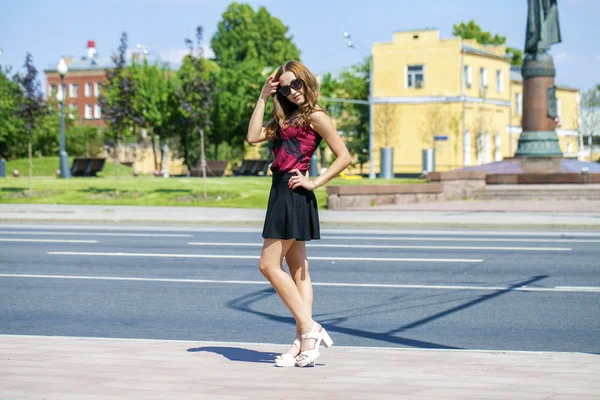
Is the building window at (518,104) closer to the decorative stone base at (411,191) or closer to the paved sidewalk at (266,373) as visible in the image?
the decorative stone base at (411,191)

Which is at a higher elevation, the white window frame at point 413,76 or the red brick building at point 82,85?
the red brick building at point 82,85

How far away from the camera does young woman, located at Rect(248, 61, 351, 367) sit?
227 inches

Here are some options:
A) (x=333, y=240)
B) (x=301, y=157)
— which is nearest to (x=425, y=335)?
(x=301, y=157)

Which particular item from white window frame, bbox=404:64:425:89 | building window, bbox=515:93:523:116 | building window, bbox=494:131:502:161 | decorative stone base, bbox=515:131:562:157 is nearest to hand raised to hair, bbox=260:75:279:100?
decorative stone base, bbox=515:131:562:157

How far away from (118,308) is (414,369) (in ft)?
13.5

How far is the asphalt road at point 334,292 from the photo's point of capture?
302 inches

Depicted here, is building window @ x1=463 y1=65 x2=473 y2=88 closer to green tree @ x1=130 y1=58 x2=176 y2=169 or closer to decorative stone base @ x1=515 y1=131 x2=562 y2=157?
green tree @ x1=130 y1=58 x2=176 y2=169

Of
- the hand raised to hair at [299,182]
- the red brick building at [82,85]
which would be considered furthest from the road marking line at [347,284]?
the red brick building at [82,85]

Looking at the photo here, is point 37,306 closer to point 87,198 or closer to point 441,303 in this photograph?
point 441,303

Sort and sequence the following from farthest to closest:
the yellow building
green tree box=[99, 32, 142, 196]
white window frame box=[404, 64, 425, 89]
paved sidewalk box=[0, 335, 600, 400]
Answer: white window frame box=[404, 64, 425, 89] → the yellow building → green tree box=[99, 32, 142, 196] → paved sidewalk box=[0, 335, 600, 400]

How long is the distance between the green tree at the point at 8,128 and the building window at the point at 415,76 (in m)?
25.2

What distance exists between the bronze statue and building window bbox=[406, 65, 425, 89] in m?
33.4

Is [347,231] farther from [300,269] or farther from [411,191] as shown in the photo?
[300,269]

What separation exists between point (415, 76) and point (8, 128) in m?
26.4
